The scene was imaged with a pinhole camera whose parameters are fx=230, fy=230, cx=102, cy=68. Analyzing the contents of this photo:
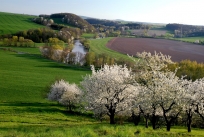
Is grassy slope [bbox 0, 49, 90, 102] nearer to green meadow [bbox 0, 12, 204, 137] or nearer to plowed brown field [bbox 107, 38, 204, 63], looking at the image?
green meadow [bbox 0, 12, 204, 137]

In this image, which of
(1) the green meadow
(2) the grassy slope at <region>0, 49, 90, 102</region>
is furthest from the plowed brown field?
(2) the grassy slope at <region>0, 49, 90, 102</region>

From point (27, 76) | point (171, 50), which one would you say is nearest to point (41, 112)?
point (27, 76)

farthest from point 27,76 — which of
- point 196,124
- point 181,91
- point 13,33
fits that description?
point 13,33

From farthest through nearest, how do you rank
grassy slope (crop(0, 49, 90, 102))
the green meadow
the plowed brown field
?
the plowed brown field
grassy slope (crop(0, 49, 90, 102))
the green meadow

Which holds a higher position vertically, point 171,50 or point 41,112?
point 171,50

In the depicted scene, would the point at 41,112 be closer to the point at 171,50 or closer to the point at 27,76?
the point at 27,76

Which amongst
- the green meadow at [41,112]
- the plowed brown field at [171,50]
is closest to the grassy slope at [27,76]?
the green meadow at [41,112]

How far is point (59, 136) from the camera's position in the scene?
1480 cm

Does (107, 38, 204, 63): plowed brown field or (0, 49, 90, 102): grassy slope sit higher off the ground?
(107, 38, 204, 63): plowed brown field

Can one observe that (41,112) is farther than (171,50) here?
No

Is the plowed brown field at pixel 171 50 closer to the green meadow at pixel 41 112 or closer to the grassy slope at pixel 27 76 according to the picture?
the green meadow at pixel 41 112

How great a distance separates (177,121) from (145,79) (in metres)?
20.9

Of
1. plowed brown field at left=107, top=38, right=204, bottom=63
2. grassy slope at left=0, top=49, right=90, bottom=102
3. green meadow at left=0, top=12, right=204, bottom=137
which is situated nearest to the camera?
green meadow at left=0, top=12, right=204, bottom=137

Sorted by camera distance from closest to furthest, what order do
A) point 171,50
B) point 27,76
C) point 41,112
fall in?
point 41,112
point 27,76
point 171,50
